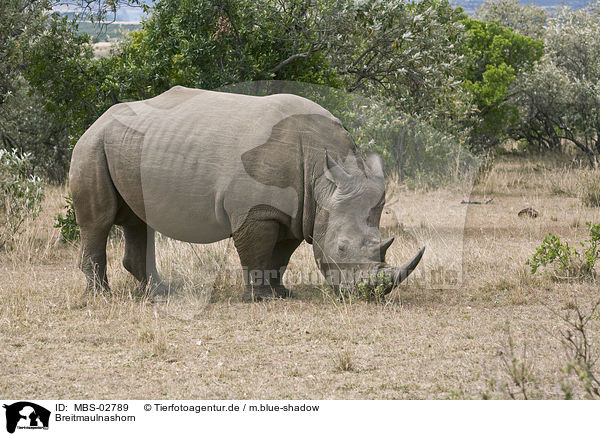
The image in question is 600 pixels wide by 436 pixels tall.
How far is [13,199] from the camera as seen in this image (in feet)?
33.1

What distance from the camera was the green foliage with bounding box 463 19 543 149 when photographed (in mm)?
18812

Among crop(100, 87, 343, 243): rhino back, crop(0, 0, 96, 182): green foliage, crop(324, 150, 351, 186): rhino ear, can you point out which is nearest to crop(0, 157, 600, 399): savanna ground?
crop(100, 87, 343, 243): rhino back

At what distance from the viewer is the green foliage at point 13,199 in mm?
9922

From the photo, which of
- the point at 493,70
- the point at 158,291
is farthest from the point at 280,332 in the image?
the point at 493,70

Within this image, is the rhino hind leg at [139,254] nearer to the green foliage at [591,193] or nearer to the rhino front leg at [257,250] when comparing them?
the rhino front leg at [257,250]

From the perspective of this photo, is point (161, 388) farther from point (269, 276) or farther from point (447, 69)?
point (447, 69)

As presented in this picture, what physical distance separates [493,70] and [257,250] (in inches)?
537

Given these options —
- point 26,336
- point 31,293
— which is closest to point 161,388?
point 26,336

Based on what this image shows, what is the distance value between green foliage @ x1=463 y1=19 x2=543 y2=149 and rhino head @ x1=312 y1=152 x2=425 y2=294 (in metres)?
11.7

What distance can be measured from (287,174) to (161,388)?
8.28 ft

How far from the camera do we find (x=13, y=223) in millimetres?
10047

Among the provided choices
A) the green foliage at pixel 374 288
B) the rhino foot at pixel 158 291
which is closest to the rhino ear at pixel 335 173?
the green foliage at pixel 374 288

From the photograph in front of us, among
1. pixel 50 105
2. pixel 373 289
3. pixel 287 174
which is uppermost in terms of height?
pixel 50 105
